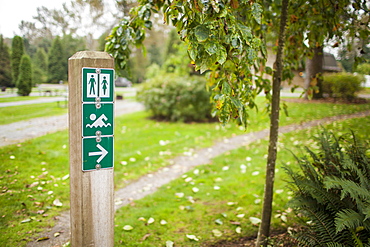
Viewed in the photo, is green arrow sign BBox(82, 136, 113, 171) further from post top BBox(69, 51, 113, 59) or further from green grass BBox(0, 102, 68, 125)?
green grass BBox(0, 102, 68, 125)

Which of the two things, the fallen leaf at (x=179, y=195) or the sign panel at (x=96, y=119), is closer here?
the sign panel at (x=96, y=119)

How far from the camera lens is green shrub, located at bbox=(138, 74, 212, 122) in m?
10.1

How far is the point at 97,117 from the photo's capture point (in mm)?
1840

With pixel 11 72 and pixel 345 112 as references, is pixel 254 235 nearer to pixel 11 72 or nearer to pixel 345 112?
pixel 11 72

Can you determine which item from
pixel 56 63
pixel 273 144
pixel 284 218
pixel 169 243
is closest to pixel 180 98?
pixel 56 63

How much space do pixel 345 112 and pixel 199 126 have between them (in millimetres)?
6313

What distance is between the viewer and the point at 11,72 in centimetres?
471

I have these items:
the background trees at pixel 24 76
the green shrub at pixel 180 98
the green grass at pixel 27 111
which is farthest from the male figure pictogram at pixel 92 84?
the green shrub at pixel 180 98

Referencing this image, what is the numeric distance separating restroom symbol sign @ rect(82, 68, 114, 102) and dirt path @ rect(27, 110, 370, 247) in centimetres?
188

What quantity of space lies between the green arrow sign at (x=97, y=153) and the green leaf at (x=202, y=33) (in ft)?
2.92

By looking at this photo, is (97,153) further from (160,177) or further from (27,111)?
(27,111)

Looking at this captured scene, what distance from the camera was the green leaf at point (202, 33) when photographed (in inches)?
65.1

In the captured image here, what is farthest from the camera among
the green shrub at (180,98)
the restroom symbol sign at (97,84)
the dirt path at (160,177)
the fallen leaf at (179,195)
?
the green shrub at (180,98)

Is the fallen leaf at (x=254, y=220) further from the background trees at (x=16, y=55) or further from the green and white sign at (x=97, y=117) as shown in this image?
the background trees at (x=16, y=55)
